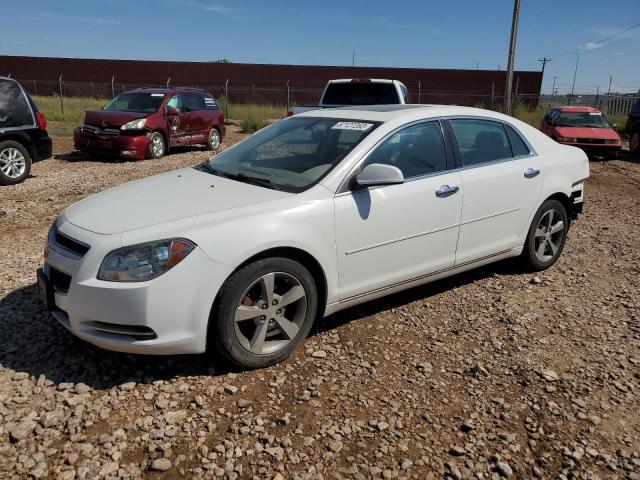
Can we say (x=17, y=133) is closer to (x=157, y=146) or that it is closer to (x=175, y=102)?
(x=157, y=146)

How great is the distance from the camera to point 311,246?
338 centimetres

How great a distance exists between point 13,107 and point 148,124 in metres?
3.31

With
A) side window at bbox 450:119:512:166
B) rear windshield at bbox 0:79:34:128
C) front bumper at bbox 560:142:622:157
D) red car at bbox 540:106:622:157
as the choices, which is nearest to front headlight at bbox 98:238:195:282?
side window at bbox 450:119:512:166

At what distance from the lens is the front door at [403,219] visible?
11.8ft

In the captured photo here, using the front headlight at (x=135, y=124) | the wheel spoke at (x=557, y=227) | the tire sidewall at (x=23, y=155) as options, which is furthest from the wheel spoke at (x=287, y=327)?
the front headlight at (x=135, y=124)

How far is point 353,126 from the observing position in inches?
159

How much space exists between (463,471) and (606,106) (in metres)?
32.5

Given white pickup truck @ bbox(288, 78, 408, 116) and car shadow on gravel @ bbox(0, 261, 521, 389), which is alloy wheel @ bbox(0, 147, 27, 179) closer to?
white pickup truck @ bbox(288, 78, 408, 116)

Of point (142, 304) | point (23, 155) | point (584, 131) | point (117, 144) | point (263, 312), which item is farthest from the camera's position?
point (584, 131)

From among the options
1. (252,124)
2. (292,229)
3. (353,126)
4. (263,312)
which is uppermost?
(353,126)

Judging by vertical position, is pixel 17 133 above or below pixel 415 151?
below

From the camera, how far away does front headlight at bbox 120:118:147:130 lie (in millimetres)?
11609

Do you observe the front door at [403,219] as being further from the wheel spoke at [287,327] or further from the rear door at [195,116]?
the rear door at [195,116]

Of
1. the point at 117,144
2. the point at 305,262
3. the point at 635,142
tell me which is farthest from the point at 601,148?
the point at 305,262
